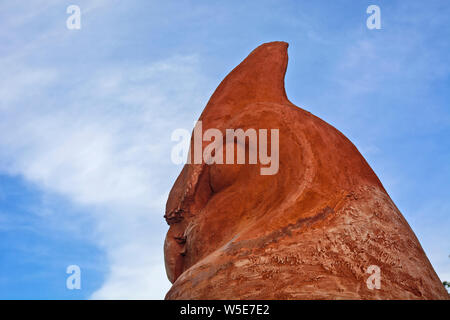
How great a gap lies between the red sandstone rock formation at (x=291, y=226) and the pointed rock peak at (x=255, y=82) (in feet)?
0.18

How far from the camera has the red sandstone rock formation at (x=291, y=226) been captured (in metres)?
3.64

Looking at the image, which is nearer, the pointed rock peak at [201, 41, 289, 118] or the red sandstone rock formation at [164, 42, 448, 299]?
the red sandstone rock formation at [164, 42, 448, 299]

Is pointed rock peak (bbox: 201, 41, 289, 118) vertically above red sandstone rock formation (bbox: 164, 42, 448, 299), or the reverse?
pointed rock peak (bbox: 201, 41, 289, 118)

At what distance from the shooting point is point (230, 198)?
503 cm

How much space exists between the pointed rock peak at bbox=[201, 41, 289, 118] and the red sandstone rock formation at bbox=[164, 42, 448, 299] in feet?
0.18

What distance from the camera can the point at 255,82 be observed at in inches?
244

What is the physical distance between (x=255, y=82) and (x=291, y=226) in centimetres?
261

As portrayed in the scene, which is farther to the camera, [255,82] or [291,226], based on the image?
[255,82]

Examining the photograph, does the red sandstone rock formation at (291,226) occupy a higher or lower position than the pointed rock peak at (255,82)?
lower

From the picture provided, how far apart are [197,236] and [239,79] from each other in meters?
2.16

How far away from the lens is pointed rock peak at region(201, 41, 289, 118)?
6027mm

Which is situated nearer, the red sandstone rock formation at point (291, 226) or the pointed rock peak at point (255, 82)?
the red sandstone rock formation at point (291, 226)

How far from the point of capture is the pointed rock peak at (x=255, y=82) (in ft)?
19.8
